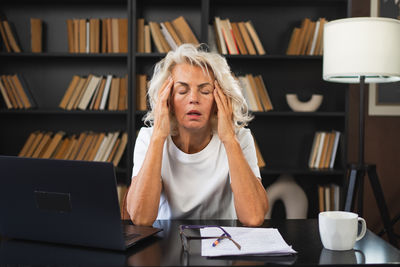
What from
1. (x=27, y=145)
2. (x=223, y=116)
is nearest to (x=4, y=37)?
(x=27, y=145)

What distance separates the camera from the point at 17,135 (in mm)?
3279

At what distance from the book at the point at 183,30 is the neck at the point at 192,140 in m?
1.42

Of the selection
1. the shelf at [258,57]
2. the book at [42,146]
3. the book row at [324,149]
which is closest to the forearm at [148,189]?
the shelf at [258,57]

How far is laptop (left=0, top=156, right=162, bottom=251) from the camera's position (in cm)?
97

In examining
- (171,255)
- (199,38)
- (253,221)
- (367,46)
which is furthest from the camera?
(199,38)

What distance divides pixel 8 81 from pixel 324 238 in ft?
8.90

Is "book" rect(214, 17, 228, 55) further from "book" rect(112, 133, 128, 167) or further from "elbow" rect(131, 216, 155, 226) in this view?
"elbow" rect(131, 216, 155, 226)

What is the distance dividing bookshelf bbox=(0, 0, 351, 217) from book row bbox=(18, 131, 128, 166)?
0.22m

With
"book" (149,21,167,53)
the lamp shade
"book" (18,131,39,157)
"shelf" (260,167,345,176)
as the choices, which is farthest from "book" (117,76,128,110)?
the lamp shade

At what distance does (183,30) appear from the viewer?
304 centimetres

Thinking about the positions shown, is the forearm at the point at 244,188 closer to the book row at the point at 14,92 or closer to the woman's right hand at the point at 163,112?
the woman's right hand at the point at 163,112

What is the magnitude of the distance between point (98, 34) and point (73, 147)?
2.71ft

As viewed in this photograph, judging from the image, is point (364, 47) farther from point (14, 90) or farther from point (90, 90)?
point (14, 90)

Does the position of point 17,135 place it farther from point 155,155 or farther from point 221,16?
point 155,155
